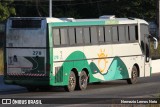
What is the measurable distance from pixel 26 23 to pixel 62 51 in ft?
5.86

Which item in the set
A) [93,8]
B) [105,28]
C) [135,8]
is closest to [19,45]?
[105,28]

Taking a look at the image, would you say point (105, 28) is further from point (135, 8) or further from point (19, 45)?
point (135, 8)

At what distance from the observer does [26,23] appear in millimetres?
25797

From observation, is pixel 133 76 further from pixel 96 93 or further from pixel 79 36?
pixel 96 93

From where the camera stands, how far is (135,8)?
73.8 metres

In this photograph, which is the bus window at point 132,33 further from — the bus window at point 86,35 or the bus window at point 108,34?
the bus window at point 86,35

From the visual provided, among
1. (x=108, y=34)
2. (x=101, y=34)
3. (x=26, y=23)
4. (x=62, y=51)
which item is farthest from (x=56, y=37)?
(x=108, y=34)

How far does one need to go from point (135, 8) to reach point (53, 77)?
49.3 meters

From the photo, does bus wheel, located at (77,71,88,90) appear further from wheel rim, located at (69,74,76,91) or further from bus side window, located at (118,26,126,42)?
bus side window, located at (118,26,126,42)

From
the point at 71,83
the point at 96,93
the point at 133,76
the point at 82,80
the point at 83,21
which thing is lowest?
the point at 96,93

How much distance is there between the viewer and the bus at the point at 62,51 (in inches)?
998

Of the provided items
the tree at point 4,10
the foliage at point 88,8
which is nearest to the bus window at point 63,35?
the tree at point 4,10

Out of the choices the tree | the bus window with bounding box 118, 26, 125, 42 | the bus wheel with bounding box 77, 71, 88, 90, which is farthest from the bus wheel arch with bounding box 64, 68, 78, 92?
the tree

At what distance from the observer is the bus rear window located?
25.5 meters
